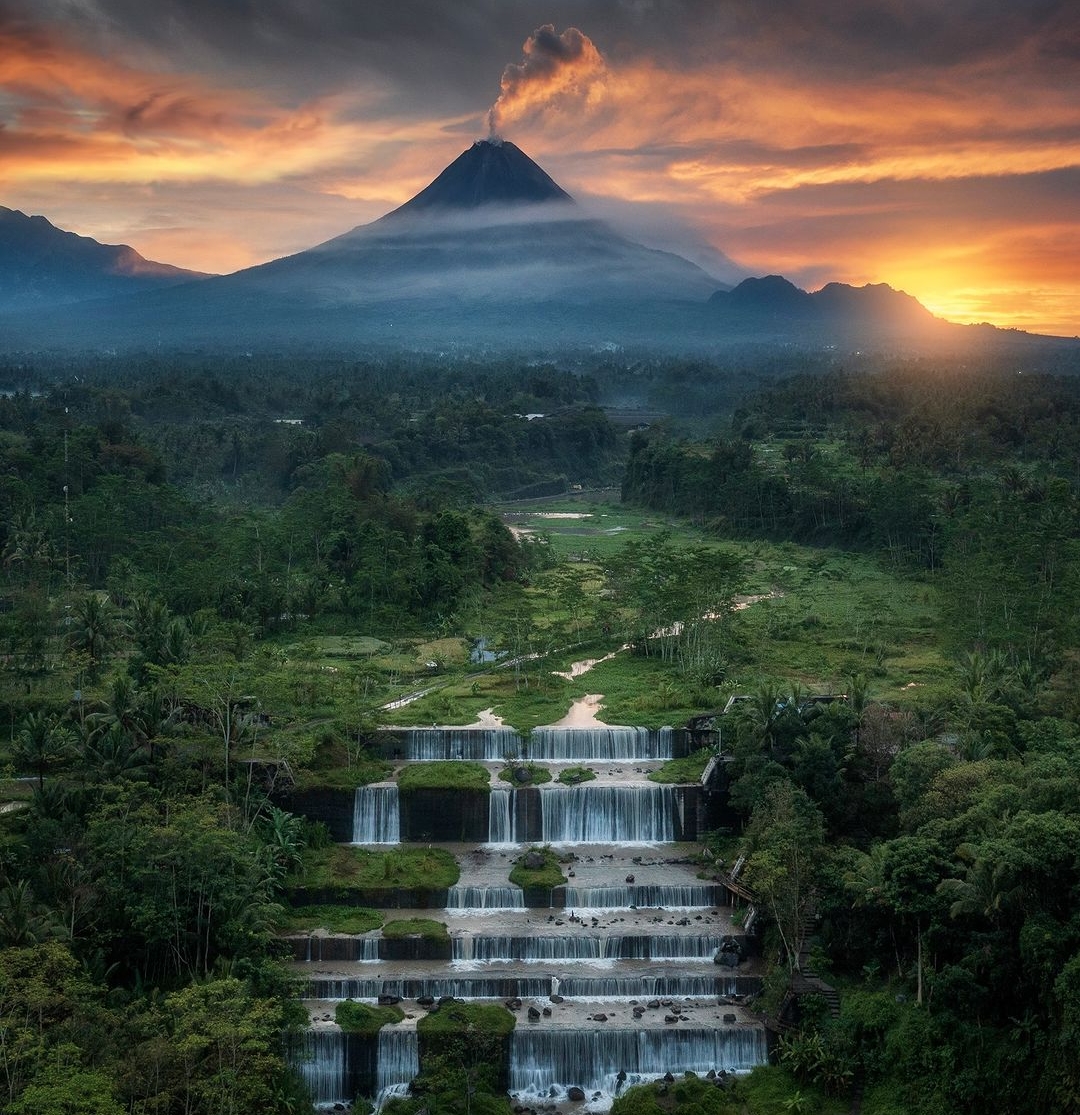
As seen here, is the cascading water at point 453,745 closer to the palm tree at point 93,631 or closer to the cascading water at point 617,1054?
the palm tree at point 93,631

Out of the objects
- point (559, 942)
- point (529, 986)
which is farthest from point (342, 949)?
point (559, 942)

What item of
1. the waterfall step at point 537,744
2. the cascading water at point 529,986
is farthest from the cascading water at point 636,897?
the waterfall step at point 537,744

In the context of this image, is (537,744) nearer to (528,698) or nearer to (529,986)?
(528,698)

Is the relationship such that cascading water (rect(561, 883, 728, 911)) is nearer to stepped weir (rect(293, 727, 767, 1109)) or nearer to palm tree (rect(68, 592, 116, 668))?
stepped weir (rect(293, 727, 767, 1109))

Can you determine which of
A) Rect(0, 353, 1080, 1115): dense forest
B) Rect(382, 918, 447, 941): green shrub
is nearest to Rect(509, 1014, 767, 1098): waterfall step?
Rect(0, 353, 1080, 1115): dense forest

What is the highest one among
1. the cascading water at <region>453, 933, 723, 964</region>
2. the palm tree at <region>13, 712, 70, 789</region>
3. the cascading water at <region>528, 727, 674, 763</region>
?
the palm tree at <region>13, 712, 70, 789</region>

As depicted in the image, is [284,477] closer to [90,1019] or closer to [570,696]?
[570,696]

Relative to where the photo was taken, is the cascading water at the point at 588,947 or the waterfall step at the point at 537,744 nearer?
the cascading water at the point at 588,947
